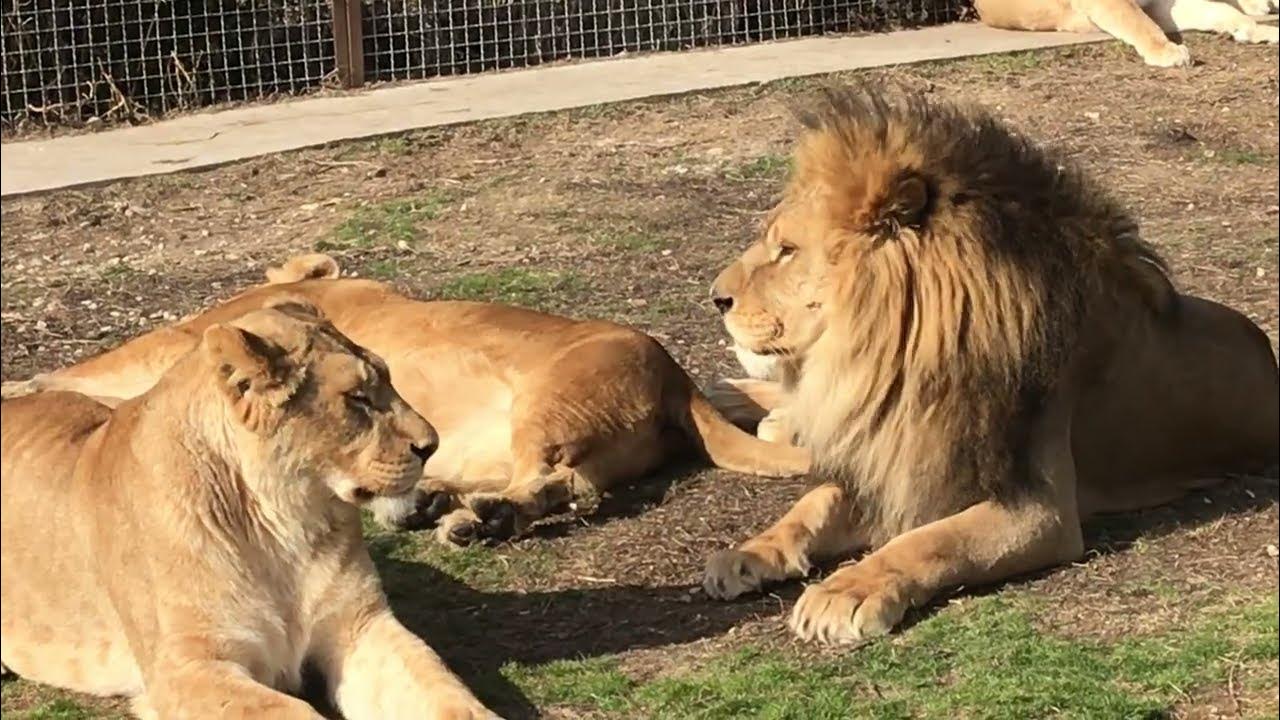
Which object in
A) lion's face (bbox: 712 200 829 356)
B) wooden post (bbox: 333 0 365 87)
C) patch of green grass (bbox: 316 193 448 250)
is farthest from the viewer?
wooden post (bbox: 333 0 365 87)

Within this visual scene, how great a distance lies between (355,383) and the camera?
11.7ft

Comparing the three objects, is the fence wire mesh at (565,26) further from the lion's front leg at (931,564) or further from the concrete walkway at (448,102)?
the lion's front leg at (931,564)

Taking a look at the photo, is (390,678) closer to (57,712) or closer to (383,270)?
(57,712)

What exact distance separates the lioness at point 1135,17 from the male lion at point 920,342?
6.18 metres

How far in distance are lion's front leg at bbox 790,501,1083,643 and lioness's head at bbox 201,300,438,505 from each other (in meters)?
0.91

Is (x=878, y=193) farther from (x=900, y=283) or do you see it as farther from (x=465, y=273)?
(x=465, y=273)

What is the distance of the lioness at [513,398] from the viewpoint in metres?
4.82

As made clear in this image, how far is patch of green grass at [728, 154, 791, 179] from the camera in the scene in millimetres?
8086

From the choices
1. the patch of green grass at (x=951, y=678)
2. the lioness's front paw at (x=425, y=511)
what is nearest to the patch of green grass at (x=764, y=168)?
the lioness's front paw at (x=425, y=511)

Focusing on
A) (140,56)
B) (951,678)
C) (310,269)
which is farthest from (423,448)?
(140,56)

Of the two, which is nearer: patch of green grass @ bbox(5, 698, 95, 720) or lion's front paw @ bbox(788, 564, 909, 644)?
patch of green grass @ bbox(5, 698, 95, 720)

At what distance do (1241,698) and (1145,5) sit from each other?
7952 millimetres

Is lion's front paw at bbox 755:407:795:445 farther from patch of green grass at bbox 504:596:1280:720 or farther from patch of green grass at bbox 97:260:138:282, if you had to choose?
patch of green grass at bbox 97:260:138:282

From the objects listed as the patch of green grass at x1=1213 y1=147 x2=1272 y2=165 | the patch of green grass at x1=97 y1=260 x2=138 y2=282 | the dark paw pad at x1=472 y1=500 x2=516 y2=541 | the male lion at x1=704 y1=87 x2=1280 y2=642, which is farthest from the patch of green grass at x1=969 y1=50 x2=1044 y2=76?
the dark paw pad at x1=472 y1=500 x2=516 y2=541
